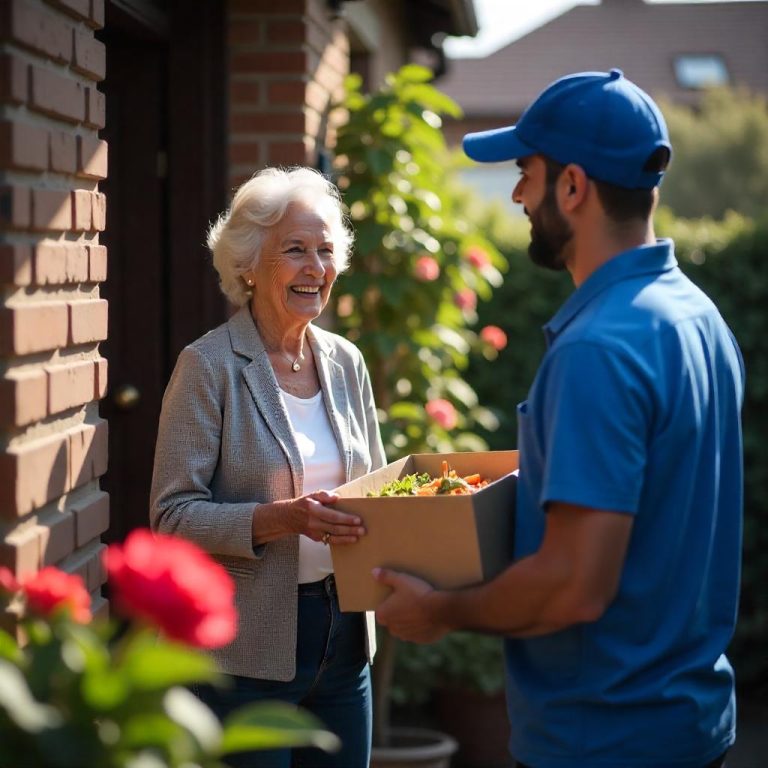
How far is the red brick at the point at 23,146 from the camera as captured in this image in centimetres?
205

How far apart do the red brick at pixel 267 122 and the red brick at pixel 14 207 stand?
209 centimetres

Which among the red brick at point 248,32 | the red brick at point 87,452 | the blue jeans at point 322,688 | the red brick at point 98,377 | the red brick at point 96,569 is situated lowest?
the blue jeans at point 322,688

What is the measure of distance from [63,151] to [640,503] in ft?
4.14

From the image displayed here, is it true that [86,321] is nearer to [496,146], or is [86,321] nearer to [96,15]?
[96,15]

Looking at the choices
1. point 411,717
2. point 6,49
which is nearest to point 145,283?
point 6,49

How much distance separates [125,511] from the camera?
13.4 ft

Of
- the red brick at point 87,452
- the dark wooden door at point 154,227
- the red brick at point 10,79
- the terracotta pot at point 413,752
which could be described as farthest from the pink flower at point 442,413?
the red brick at point 10,79

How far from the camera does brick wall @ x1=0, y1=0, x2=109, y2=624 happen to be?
6.79ft

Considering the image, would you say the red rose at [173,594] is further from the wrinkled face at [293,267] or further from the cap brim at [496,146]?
the wrinkled face at [293,267]

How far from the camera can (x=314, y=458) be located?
9.43ft

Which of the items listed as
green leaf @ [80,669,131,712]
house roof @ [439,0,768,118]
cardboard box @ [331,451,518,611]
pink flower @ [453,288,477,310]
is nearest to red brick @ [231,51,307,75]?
pink flower @ [453,288,477,310]

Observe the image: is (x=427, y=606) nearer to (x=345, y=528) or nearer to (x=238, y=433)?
(x=345, y=528)

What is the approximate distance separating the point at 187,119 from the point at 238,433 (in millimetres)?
1656

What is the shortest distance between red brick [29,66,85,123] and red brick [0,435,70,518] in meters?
0.61
